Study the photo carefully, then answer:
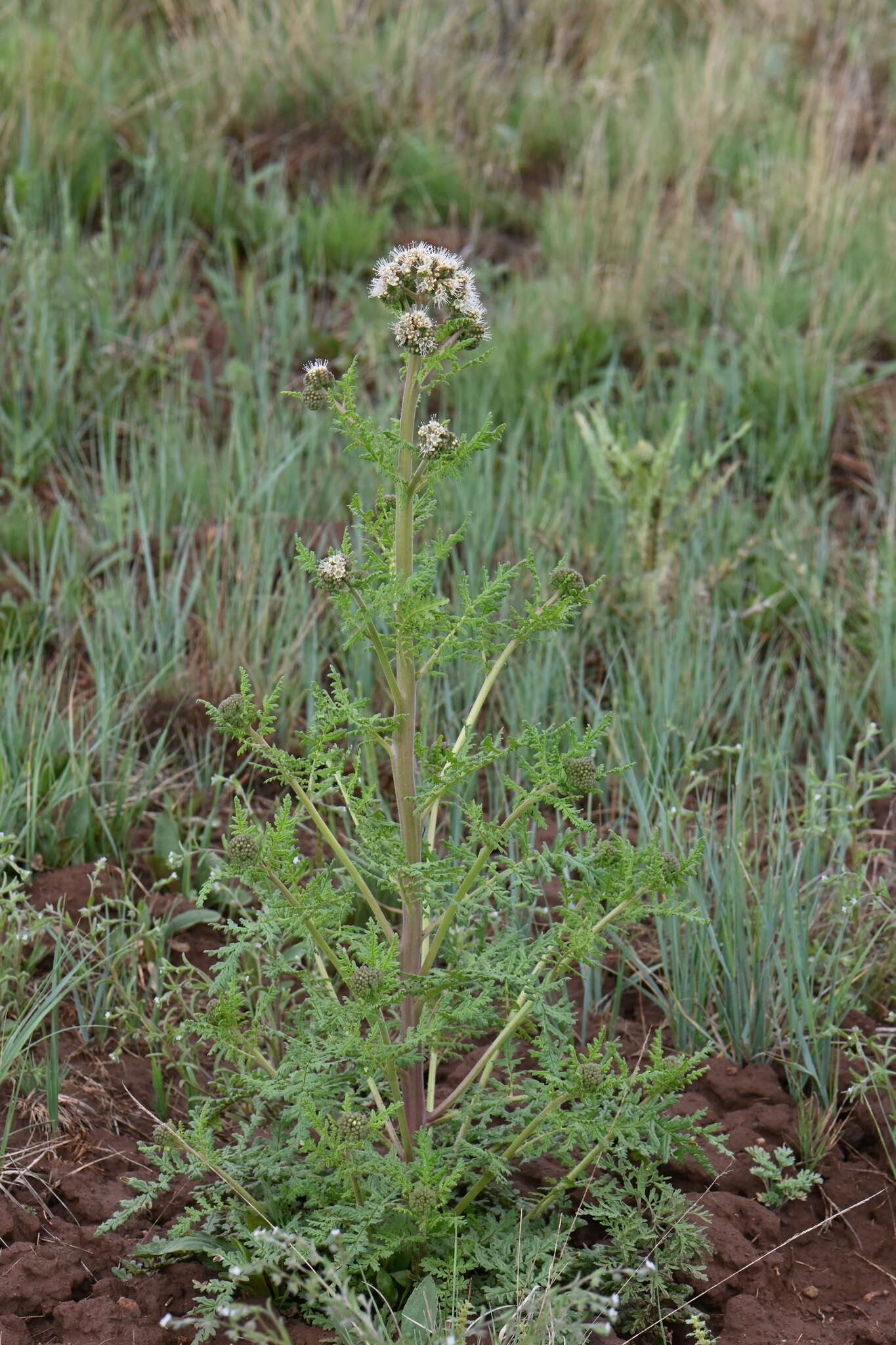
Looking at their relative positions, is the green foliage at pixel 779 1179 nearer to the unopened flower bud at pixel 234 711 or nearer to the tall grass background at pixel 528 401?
the tall grass background at pixel 528 401

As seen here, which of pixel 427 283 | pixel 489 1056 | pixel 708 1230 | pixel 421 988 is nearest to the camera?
pixel 427 283

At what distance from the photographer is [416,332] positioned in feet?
5.82

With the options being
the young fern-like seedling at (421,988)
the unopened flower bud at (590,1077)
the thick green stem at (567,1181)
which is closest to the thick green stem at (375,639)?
the young fern-like seedling at (421,988)

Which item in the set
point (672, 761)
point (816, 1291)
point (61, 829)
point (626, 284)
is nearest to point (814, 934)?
point (672, 761)

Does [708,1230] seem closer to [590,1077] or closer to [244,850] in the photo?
[590,1077]

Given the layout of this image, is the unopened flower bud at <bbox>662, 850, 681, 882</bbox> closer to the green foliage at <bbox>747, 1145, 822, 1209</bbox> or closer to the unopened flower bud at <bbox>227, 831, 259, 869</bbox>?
the unopened flower bud at <bbox>227, 831, 259, 869</bbox>

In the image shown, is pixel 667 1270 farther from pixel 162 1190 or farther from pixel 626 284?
pixel 626 284

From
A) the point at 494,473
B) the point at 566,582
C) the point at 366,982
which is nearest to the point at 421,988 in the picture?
the point at 366,982

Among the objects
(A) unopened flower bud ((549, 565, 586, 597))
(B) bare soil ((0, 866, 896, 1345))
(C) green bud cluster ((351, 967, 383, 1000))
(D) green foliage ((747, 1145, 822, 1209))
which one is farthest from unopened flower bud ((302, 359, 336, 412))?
(D) green foliage ((747, 1145, 822, 1209))

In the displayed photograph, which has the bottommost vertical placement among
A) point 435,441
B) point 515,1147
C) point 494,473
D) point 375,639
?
point 494,473

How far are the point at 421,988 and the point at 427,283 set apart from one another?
0.95 metres

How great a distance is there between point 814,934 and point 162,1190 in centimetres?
Result: 137

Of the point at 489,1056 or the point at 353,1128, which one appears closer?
the point at 353,1128

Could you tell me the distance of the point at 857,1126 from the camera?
2.45 metres
